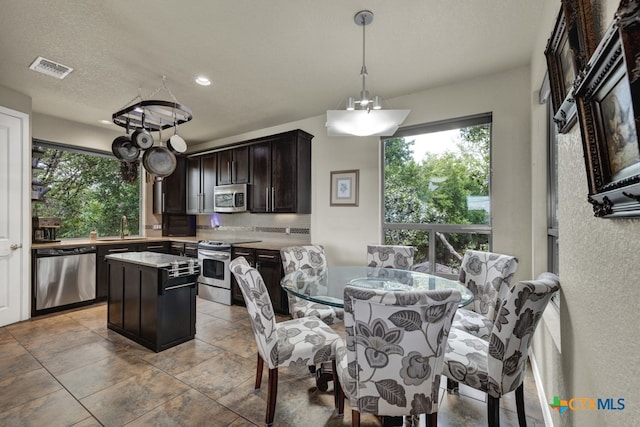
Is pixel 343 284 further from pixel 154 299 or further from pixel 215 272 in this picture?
pixel 215 272

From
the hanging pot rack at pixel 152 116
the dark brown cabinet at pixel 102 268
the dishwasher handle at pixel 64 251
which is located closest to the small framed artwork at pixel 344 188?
the hanging pot rack at pixel 152 116

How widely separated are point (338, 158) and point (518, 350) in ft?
10.2

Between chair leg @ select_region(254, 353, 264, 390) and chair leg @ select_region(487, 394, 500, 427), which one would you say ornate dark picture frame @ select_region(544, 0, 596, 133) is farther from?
chair leg @ select_region(254, 353, 264, 390)

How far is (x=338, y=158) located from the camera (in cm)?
411

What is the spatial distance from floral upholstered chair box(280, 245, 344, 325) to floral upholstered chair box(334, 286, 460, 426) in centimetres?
107

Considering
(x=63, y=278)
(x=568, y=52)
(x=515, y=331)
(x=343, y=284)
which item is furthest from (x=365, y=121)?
(x=63, y=278)

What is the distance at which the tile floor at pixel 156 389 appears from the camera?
1.87 meters

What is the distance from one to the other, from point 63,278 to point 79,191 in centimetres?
153

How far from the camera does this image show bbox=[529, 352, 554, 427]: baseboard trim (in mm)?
1786

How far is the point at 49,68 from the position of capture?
2.89m

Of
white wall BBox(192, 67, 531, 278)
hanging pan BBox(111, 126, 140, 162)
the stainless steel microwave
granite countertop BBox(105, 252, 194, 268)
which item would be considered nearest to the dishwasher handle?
granite countertop BBox(105, 252, 194, 268)

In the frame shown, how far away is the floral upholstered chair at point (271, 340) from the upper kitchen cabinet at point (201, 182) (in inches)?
143

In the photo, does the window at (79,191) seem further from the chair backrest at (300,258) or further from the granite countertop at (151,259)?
the chair backrest at (300,258)

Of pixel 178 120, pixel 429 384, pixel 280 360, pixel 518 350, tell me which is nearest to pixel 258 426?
pixel 280 360
